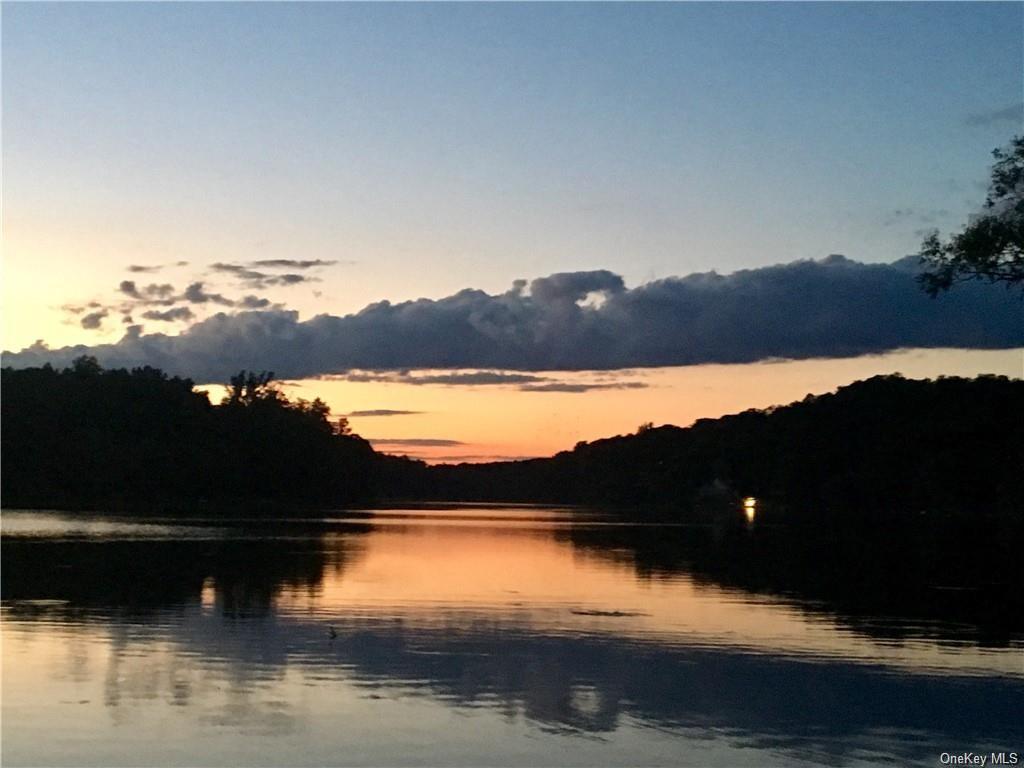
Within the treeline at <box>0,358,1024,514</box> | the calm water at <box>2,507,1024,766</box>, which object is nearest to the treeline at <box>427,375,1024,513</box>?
the treeline at <box>0,358,1024,514</box>

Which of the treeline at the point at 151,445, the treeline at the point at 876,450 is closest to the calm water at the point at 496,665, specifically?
the treeline at the point at 876,450

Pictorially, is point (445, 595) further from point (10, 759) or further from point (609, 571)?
point (10, 759)

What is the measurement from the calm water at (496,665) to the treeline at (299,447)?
66137 mm

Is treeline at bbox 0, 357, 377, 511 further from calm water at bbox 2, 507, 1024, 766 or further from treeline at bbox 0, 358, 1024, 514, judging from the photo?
calm water at bbox 2, 507, 1024, 766

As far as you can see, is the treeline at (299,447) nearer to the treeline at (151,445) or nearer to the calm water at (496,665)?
the treeline at (151,445)

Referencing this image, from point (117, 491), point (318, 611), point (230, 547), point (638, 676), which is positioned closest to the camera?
point (638, 676)

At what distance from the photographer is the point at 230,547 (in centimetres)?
4688

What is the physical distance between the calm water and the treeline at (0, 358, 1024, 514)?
6614cm

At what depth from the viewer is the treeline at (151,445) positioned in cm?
12044

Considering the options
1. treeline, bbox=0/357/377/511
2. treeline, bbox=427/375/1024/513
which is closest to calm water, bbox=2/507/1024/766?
treeline, bbox=427/375/1024/513

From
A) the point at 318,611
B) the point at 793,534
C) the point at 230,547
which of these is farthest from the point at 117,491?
the point at 318,611

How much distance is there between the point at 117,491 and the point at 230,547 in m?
85.4

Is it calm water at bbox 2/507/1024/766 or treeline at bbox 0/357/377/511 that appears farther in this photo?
treeline at bbox 0/357/377/511

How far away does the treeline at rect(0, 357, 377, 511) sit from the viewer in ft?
395
